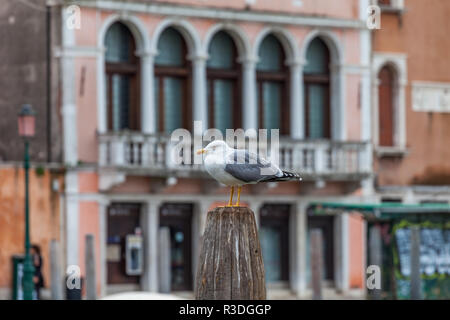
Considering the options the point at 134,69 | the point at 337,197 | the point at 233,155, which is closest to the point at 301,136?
the point at 337,197

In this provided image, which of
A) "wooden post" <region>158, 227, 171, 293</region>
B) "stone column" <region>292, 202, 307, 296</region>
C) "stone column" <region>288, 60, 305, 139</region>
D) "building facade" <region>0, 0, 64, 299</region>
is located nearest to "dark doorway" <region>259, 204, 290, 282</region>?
"stone column" <region>292, 202, 307, 296</region>

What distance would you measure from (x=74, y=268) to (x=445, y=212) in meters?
7.36

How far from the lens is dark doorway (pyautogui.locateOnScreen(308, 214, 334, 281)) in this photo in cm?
2755

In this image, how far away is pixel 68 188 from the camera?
79.8 feet

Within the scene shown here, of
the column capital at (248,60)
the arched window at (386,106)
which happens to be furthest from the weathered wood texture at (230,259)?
the arched window at (386,106)

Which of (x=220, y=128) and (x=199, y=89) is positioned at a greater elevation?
(x=199, y=89)

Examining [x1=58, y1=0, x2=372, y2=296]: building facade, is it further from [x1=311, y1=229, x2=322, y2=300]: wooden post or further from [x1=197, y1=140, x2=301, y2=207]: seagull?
[x1=197, y1=140, x2=301, y2=207]: seagull

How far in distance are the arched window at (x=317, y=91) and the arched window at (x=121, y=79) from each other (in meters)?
4.23

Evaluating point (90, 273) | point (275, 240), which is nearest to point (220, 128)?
point (275, 240)

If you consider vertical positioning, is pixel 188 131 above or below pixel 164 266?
above

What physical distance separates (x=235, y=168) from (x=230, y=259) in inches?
56.6

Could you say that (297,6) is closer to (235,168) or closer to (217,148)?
(217,148)

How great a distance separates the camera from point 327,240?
2767cm

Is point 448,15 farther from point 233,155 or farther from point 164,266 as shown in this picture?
point 233,155
